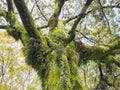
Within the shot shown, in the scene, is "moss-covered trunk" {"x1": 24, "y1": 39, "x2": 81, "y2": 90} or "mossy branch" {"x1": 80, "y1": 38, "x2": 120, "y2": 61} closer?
"moss-covered trunk" {"x1": 24, "y1": 39, "x2": 81, "y2": 90}

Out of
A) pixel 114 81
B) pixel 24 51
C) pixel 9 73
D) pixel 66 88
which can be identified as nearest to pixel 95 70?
pixel 114 81

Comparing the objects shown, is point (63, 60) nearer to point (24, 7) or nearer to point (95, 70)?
point (24, 7)

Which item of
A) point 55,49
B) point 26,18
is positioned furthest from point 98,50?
point 26,18

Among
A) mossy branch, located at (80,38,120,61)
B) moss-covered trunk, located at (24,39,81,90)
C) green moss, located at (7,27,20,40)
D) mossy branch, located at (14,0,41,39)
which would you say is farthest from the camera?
green moss, located at (7,27,20,40)

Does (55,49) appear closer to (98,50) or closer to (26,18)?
(26,18)

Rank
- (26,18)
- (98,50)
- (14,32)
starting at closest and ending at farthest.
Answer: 1. (26,18)
2. (98,50)
3. (14,32)

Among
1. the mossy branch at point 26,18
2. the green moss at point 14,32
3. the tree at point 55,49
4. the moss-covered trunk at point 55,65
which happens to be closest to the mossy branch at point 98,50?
the tree at point 55,49

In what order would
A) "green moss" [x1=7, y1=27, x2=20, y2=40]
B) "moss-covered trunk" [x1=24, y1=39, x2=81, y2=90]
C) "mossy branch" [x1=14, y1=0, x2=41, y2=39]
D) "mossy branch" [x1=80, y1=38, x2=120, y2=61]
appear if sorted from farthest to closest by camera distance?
"green moss" [x1=7, y1=27, x2=20, y2=40], "mossy branch" [x1=80, y1=38, x2=120, y2=61], "moss-covered trunk" [x1=24, y1=39, x2=81, y2=90], "mossy branch" [x1=14, y1=0, x2=41, y2=39]

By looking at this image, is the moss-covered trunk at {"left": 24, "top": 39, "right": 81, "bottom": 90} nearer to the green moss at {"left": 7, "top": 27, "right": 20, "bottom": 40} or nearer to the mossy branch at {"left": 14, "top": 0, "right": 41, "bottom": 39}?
the mossy branch at {"left": 14, "top": 0, "right": 41, "bottom": 39}

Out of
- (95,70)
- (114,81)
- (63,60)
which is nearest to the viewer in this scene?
(63,60)

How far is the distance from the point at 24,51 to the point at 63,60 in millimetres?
1187

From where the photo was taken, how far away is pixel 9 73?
60.8 ft

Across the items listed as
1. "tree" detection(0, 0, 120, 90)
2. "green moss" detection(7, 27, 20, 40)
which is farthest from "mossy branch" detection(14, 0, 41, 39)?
"green moss" detection(7, 27, 20, 40)

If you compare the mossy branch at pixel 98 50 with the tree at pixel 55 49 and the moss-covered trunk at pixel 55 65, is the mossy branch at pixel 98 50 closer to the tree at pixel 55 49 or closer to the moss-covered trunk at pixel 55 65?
the tree at pixel 55 49
